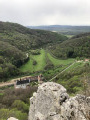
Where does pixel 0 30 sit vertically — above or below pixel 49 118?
above

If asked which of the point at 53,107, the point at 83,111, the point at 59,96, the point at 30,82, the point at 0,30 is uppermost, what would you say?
the point at 0,30

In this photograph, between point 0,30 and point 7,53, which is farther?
point 0,30

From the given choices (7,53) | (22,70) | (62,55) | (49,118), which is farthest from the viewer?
(62,55)

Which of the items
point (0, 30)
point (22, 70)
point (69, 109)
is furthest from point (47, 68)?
point (0, 30)

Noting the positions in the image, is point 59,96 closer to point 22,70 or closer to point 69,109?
point 69,109

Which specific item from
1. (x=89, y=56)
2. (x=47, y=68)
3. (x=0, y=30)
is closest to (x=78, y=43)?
(x=89, y=56)

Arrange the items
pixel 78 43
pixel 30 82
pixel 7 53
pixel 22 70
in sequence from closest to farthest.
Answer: pixel 30 82 < pixel 22 70 < pixel 7 53 < pixel 78 43
